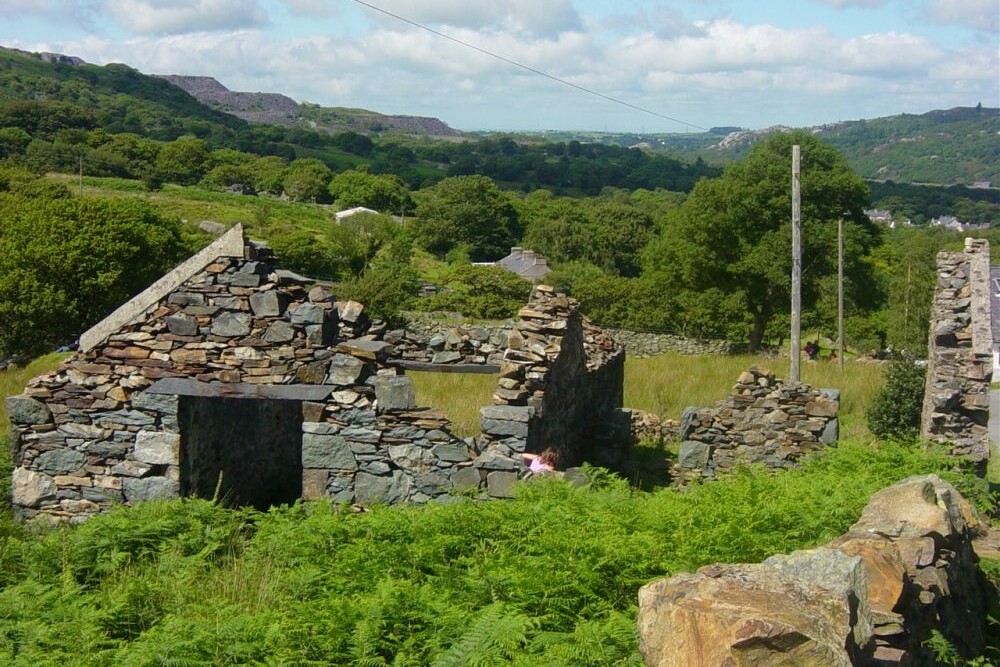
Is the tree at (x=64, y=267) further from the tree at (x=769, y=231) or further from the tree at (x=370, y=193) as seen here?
the tree at (x=370, y=193)

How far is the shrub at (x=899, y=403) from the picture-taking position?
16.4 meters

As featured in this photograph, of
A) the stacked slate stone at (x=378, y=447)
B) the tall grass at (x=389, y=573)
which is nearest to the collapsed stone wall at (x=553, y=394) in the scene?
the stacked slate stone at (x=378, y=447)

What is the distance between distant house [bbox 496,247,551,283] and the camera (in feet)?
245

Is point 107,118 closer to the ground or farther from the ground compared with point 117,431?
farther from the ground

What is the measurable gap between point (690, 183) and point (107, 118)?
10560cm

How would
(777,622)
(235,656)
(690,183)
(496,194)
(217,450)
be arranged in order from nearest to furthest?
1. (777,622)
2. (235,656)
3. (217,450)
4. (496,194)
5. (690,183)

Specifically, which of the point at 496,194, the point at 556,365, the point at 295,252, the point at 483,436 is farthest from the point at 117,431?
the point at 496,194

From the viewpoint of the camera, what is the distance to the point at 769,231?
1465 inches

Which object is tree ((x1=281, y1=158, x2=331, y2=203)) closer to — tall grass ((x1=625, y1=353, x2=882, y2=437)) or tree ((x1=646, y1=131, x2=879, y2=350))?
tree ((x1=646, y1=131, x2=879, y2=350))

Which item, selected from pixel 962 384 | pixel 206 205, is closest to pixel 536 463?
pixel 962 384

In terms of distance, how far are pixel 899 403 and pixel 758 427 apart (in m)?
5.09

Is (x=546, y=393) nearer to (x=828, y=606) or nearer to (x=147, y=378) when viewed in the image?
(x=147, y=378)

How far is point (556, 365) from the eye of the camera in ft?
36.8

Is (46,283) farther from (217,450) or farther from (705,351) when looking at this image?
(217,450)
